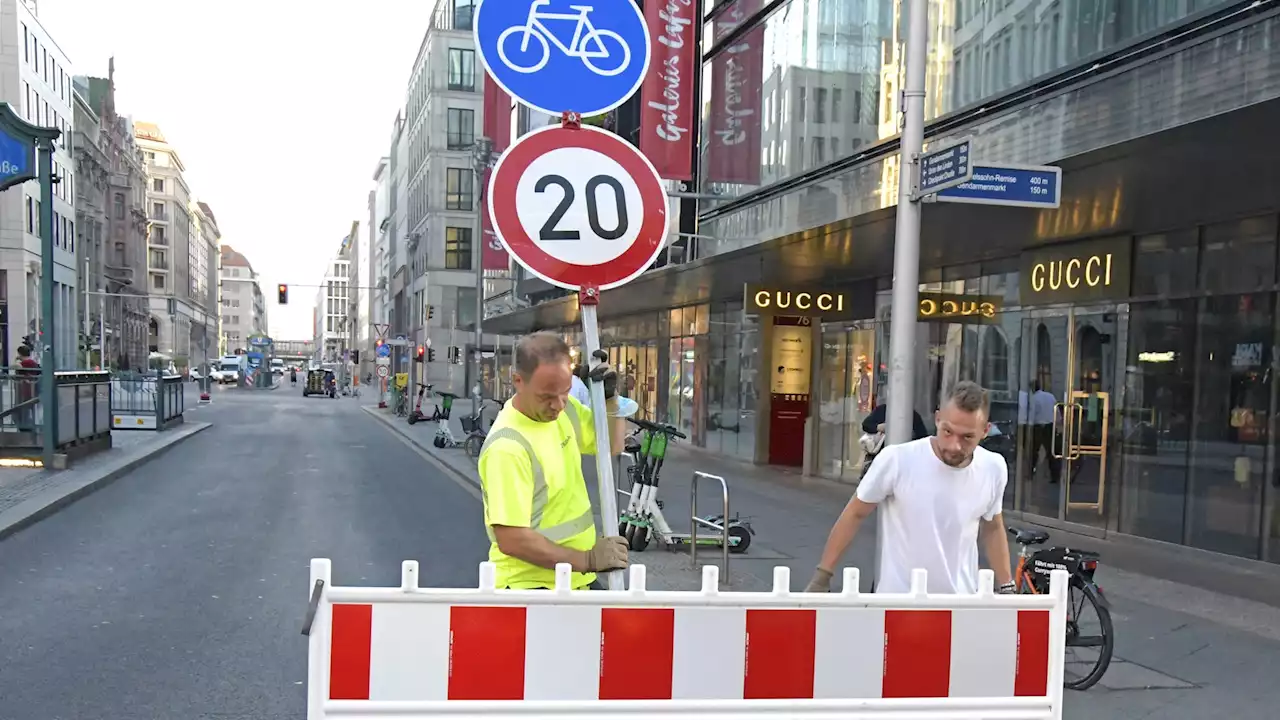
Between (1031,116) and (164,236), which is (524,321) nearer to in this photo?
(1031,116)

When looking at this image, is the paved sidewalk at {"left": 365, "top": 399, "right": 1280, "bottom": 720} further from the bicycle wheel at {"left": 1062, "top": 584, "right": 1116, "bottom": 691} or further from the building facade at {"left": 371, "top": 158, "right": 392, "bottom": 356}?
the building facade at {"left": 371, "top": 158, "right": 392, "bottom": 356}

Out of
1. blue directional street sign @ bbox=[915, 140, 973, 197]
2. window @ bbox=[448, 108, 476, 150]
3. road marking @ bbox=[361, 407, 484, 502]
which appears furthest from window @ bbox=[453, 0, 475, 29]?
blue directional street sign @ bbox=[915, 140, 973, 197]

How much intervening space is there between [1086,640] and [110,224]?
99223 mm

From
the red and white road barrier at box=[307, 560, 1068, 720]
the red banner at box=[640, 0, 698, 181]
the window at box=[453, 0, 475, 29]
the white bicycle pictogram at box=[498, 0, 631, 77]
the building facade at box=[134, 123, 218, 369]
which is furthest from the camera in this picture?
the building facade at box=[134, 123, 218, 369]

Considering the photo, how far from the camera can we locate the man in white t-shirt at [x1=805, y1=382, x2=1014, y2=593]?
3516 millimetres

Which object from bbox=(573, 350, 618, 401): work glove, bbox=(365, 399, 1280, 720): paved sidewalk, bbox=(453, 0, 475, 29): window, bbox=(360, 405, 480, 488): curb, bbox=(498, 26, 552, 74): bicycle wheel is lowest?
bbox=(360, 405, 480, 488): curb

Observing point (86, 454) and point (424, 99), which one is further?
point (424, 99)

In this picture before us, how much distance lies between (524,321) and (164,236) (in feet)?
353

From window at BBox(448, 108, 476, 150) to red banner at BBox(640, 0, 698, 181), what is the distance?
46.7 m

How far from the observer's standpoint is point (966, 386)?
3643mm

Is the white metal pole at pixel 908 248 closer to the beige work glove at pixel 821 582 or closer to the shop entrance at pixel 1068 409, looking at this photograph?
the beige work glove at pixel 821 582

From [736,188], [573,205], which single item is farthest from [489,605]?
[736,188]

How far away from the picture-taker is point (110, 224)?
8869cm

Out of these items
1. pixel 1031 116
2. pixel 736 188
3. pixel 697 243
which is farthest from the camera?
pixel 697 243
